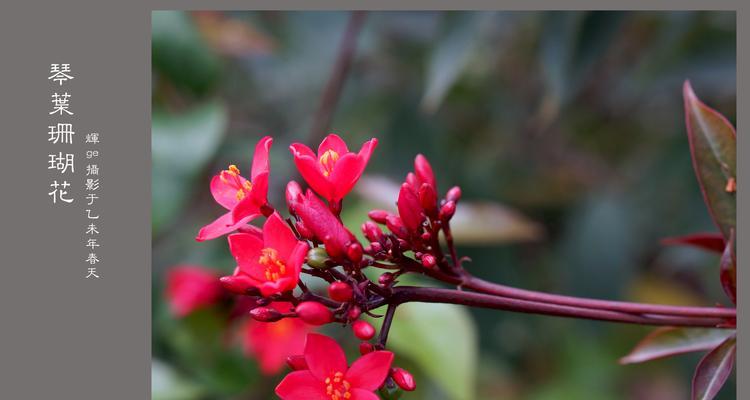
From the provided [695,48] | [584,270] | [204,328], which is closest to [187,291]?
[204,328]

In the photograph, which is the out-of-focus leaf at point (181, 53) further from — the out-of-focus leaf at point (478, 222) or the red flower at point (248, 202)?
the red flower at point (248, 202)

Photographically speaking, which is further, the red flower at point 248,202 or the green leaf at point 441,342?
the green leaf at point 441,342

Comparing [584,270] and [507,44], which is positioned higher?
[507,44]

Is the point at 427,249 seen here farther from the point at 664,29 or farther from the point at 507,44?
the point at 507,44

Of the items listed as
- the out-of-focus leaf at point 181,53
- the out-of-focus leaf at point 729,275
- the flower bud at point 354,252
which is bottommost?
the out-of-focus leaf at point 729,275

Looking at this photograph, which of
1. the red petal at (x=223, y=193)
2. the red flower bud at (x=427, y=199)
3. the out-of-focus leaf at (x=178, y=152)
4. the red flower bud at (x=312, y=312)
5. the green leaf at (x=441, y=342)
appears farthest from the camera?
the out-of-focus leaf at (x=178, y=152)

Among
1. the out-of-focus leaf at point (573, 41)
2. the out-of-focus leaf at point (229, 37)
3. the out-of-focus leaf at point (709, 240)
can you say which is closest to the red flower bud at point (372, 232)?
the out-of-focus leaf at point (709, 240)

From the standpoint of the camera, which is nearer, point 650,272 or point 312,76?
point 650,272
